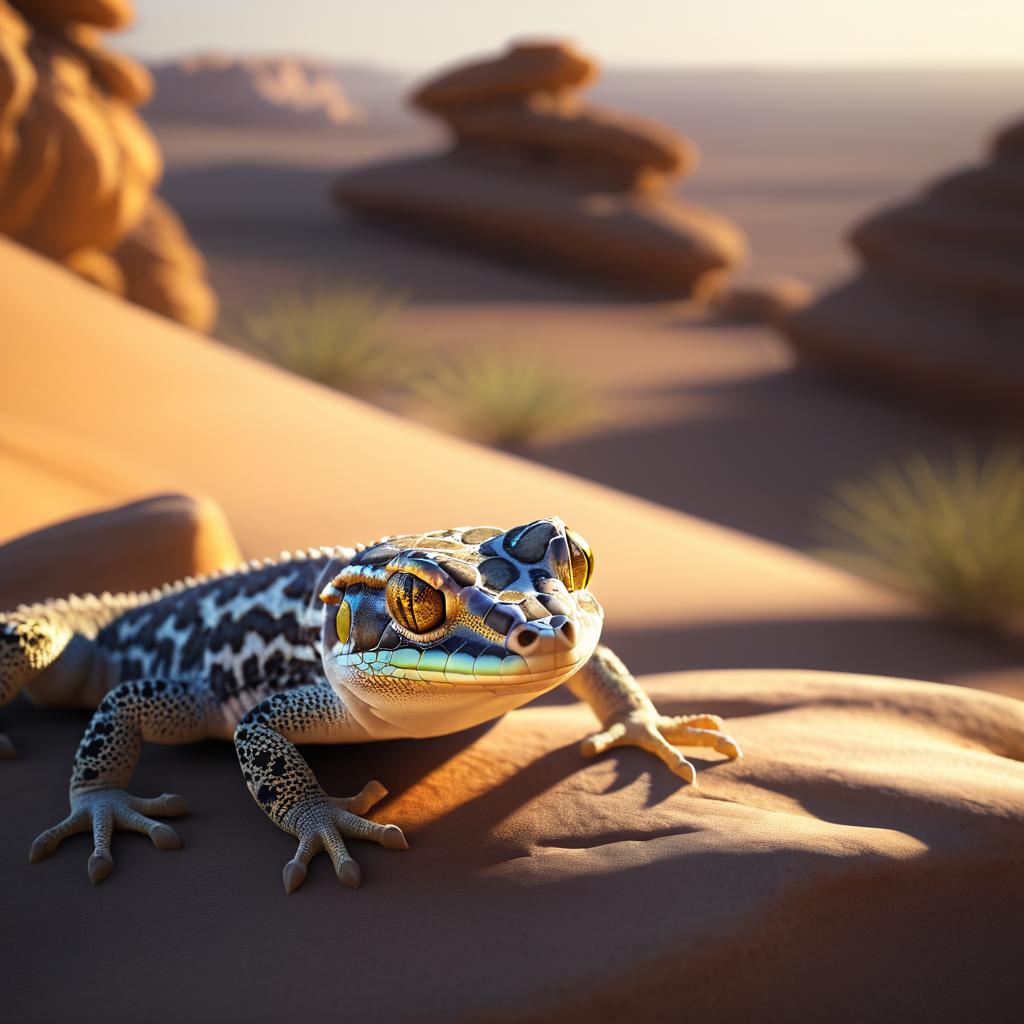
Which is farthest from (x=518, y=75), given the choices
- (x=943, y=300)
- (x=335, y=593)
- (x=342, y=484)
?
(x=335, y=593)

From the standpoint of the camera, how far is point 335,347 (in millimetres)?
15211

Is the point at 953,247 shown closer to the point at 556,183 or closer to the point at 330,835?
the point at 556,183

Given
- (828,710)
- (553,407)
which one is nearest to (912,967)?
(828,710)

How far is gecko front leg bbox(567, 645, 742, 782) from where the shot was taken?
10.7 feet

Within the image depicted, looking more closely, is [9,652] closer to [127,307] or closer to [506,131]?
[127,307]

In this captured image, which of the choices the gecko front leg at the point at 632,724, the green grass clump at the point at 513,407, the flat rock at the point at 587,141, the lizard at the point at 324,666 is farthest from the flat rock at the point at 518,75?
the gecko front leg at the point at 632,724

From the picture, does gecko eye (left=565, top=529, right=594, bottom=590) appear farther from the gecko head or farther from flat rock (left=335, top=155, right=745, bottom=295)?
flat rock (left=335, top=155, right=745, bottom=295)

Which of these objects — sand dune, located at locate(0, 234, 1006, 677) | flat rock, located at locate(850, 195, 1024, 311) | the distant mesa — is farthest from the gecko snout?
the distant mesa

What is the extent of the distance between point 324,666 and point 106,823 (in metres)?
0.71

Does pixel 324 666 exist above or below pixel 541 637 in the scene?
below

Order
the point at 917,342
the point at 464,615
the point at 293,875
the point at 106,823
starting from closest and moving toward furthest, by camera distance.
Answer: the point at 464,615 < the point at 293,875 < the point at 106,823 < the point at 917,342

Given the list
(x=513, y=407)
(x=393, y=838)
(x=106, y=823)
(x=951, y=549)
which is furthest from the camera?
(x=513, y=407)

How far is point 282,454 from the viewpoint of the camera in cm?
743

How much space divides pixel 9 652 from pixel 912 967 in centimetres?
286
